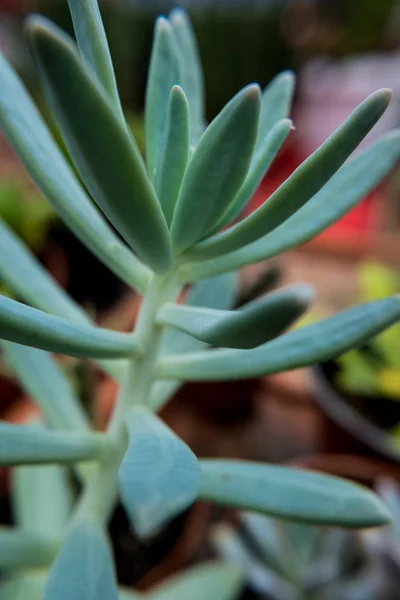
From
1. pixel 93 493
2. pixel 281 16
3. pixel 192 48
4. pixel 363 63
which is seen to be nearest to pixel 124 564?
pixel 93 493

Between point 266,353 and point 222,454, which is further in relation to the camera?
point 222,454

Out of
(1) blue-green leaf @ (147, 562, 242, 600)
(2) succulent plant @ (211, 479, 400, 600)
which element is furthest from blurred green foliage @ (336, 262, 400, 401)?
(1) blue-green leaf @ (147, 562, 242, 600)

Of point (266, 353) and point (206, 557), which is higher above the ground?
point (266, 353)

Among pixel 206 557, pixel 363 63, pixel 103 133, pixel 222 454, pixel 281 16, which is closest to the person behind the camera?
pixel 103 133

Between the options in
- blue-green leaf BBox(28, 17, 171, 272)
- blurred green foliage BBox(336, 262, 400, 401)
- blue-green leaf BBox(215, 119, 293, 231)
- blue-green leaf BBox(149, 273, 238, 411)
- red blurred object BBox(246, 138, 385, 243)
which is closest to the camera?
blue-green leaf BBox(28, 17, 171, 272)

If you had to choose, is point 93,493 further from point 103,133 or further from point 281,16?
point 281,16

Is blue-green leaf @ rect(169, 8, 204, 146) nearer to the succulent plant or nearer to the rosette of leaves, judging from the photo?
the rosette of leaves
